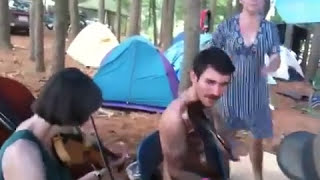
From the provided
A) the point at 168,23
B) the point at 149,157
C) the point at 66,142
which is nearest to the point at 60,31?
the point at 149,157

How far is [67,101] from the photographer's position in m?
2.52

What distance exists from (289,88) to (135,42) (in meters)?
5.51

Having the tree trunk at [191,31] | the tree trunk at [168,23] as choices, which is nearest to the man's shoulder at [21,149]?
the tree trunk at [191,31]

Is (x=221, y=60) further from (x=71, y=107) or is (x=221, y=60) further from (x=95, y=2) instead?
(x=95, y=2)

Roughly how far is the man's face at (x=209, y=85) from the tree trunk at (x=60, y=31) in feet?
15.8

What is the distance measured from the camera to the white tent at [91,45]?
1438 cm

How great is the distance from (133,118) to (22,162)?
6.42m

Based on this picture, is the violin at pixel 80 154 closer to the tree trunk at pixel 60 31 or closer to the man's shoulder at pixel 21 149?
the man's shoulder at pixel 21 149

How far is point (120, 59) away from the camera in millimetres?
9461

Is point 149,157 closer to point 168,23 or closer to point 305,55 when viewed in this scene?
point 168,23

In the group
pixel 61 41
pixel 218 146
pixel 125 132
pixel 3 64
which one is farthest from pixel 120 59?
pixel 218 146

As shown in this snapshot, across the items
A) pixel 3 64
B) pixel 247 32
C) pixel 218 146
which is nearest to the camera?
pixel 218 146

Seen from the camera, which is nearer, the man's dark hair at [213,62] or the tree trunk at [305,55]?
the man's dark hair at [213,62]

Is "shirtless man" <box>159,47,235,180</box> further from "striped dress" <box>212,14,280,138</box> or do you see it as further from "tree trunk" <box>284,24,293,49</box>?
"tree trunk" <box>284,24,293,49</box>
